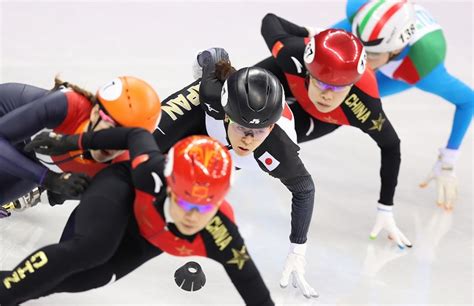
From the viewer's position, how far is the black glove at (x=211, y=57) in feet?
14.1

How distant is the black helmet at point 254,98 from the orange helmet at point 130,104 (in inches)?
20.0

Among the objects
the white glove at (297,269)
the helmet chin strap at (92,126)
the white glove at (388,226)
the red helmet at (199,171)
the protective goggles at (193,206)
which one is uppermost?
the red helmet at (199,171)

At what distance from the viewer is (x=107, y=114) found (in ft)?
11.1

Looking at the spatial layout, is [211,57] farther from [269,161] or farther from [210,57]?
[269,161]

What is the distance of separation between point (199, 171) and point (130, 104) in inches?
21.7

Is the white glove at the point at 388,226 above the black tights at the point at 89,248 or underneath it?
underneath

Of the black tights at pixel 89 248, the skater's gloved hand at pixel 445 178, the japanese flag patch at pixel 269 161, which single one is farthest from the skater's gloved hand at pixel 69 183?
the skater's gloved hand at pixel 445 178

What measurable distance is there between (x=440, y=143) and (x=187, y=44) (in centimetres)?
199

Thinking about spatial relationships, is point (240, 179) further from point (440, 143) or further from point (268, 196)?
point (440, 143)

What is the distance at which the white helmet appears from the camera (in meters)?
4.92

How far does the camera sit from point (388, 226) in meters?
5.11

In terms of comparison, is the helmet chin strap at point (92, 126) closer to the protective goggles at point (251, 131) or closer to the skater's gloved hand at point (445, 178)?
the protective goggles at point (251, 131)

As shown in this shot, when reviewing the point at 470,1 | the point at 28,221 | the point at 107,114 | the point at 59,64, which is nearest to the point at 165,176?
the point at 107,114

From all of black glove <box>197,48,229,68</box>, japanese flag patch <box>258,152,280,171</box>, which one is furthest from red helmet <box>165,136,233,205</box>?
black glove <box>197,48,229,68</box>
